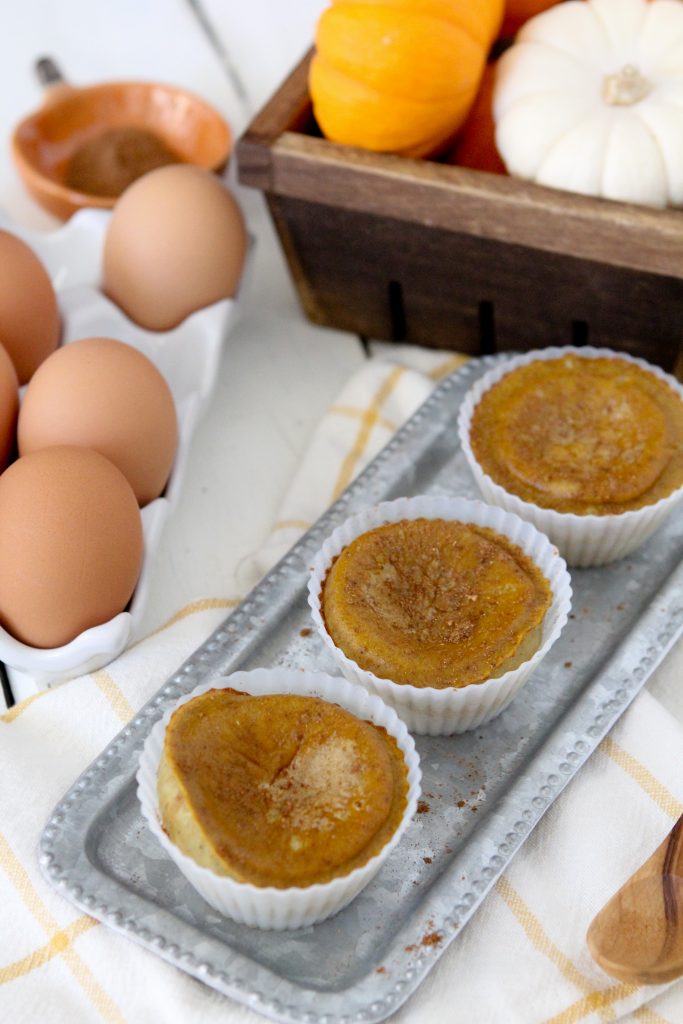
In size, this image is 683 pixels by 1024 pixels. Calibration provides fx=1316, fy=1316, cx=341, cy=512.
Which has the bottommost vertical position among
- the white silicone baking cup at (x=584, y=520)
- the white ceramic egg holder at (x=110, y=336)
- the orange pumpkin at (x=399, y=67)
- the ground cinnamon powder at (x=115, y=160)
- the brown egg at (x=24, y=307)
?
the white silicone baking cup at (x=584, y=520)

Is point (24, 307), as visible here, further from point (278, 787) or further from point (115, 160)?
point (278, 787)

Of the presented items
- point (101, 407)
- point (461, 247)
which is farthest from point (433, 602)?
point (461, 247)

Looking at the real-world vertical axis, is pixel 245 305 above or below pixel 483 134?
below

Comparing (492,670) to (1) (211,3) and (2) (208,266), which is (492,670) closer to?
(2) (208,266)

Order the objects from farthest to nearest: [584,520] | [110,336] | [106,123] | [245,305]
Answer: [106,123], [245,305], [110,336], [584,520]

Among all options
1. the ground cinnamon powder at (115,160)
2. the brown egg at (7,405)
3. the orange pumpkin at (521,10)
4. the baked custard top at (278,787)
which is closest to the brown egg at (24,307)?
the brown egg at (7,405)

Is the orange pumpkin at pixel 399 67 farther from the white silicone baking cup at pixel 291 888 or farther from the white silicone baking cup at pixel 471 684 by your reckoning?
the white silicone baking cup at pixel 291 888

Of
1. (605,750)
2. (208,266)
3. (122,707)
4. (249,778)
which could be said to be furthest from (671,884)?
(208,266)
